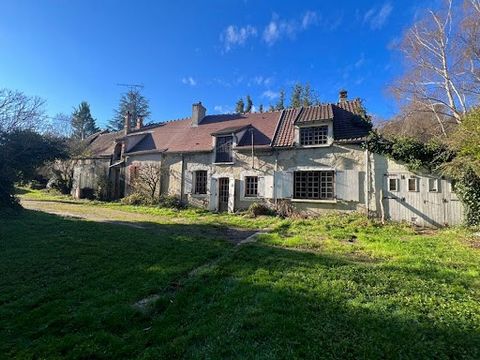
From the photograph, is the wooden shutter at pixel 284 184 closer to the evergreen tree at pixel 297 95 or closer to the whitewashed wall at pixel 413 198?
the whitewashed wall at pixel 413 198

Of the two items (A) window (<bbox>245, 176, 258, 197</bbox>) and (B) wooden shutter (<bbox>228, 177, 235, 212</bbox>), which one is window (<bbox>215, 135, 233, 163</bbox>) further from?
(A) window (<bbox>245, 176, 258, 197</bbox>)

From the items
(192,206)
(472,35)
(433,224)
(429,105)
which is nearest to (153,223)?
(192,206)

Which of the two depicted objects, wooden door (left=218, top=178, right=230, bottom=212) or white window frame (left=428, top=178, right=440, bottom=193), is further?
wooden door (left=218, top=178, right=230, bottom=212)

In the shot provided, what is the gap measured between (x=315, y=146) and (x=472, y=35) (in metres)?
10.5

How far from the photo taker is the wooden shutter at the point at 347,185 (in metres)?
12.6

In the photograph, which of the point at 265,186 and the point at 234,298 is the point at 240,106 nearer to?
the point at 265,186

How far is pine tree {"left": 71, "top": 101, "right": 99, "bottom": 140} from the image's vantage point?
4829 cm

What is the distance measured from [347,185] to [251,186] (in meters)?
5.04

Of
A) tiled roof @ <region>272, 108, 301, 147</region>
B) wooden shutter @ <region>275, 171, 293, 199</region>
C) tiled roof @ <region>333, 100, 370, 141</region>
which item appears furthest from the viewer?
tiled roof @ <region>272, 108, 301, 147</region>

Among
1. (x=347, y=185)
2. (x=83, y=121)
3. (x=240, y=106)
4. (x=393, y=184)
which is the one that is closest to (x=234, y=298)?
(x=347, y=185)

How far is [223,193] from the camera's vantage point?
16.1m

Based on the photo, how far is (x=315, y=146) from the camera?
13.6 metres

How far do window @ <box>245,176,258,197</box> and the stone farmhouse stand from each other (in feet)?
0.18

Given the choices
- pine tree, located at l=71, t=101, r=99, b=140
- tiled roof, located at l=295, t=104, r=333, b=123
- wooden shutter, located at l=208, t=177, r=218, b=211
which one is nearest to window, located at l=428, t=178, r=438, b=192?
tiled roof, located at l=295, t=104, r=333, b=123
